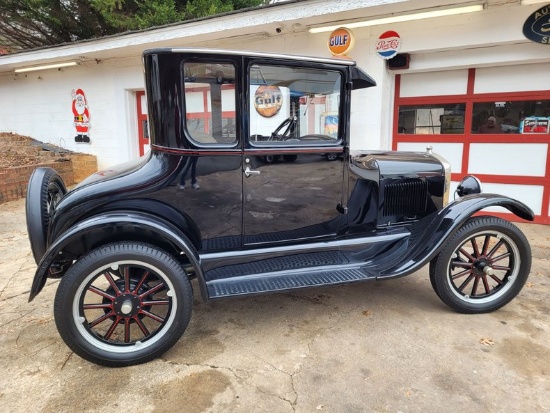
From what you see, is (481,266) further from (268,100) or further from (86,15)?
(86,15)

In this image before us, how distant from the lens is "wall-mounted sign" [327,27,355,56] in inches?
225

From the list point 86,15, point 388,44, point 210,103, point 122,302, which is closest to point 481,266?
point 210,103

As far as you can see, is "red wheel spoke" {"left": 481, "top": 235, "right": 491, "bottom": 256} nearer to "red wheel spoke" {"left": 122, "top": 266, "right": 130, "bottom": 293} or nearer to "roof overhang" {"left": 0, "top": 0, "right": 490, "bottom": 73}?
"red wheel spoke" {"left": 122, "top": 266, "right": 130, "bottom": 293}

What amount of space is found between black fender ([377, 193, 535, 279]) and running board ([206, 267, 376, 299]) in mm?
241

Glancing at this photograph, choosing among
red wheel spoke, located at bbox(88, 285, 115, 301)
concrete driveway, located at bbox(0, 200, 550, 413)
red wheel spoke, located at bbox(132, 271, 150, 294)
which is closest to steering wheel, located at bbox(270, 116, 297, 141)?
red wheel spoke, located at bbox(132, 271, 150, 294)

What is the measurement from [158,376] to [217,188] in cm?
128

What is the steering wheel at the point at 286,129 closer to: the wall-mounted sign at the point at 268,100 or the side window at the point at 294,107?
the side window at the point at 294,107

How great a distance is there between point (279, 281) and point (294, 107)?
1.31 meters

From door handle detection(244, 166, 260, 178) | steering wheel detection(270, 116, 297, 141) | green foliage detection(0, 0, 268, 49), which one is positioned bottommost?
door handle detection(244, 166, 260, 178)

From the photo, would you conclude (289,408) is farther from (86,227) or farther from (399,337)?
(86,227)

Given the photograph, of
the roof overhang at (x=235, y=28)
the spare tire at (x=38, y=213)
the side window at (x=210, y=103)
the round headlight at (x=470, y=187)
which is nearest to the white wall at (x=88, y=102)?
the roof overhang at (x=235, y=28)

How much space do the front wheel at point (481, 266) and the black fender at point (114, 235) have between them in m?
1.84

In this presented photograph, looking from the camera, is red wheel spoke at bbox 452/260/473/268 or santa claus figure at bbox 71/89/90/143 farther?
santa claus figure at bbox 71/89/90/143

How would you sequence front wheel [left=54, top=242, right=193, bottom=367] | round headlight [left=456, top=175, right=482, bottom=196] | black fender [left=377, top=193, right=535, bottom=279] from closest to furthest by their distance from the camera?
1. front wheel [left=54, top=242, right=193, bottom=367]
2. black fender [left=377, top=193, right=535, bottom=279]
3. round headlight [left=456, top=175, right=482, bottom=196]
